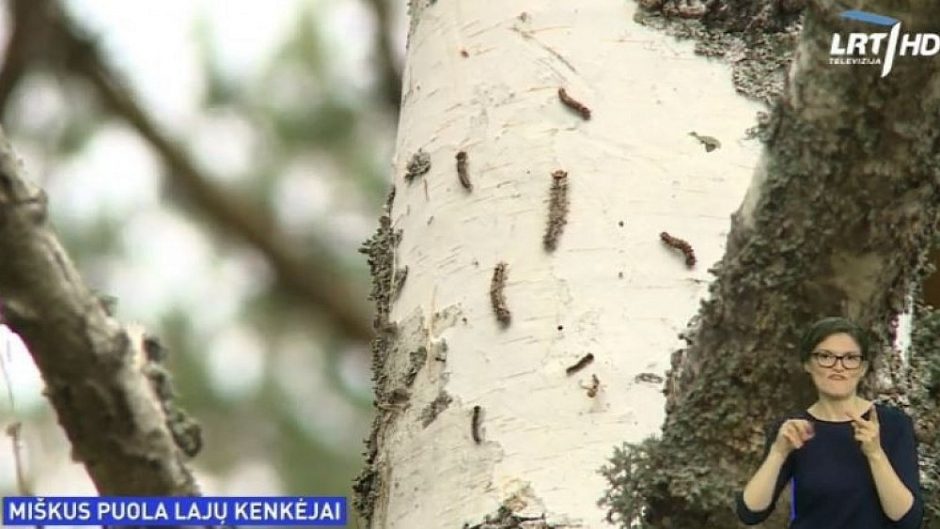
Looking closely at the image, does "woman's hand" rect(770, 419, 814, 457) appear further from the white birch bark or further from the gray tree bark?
the white birch bark

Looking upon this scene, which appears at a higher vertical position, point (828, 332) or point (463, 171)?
point (463, 171)

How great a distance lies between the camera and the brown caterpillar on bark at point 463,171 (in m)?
1.08

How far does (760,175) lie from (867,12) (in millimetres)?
91

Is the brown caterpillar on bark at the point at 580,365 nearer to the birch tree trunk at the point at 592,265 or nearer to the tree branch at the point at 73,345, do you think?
the birch tree trunk at the point at 592,265

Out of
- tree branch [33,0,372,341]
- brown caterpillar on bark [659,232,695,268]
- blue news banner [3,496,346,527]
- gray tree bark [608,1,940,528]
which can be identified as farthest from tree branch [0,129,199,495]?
tree branch [33,0,372,341]

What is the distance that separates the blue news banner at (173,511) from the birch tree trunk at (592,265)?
113 millimetres

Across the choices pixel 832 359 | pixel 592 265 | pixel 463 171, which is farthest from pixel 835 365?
pixel 463 171

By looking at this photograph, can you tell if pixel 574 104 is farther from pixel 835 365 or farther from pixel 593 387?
pixel 835 365

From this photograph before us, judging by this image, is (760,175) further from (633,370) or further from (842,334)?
(633,370)

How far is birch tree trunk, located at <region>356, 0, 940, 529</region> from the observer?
31.4 inches

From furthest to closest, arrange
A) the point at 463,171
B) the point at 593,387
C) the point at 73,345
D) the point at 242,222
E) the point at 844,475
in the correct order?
the point at 242,222, the point at 463,171, the point at 593,387, the point at 844,475, the point at 73,345

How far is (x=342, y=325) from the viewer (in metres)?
2.80

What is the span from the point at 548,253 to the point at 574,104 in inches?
4.1

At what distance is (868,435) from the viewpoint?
0.79 metres
